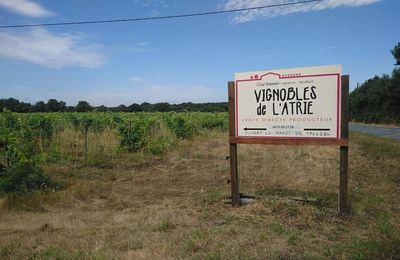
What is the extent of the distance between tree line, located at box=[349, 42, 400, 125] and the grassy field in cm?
3182

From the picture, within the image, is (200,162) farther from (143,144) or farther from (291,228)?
(291,228)

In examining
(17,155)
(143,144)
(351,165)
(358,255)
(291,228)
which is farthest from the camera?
(143,144)

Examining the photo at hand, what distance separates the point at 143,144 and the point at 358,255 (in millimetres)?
11106

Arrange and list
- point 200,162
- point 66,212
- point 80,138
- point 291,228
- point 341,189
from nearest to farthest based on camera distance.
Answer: point 291,228 → point 341,189 → point 66,212 → point 200,162 → point 80,138

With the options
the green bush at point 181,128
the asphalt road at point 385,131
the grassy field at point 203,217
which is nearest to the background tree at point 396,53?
the asphalt road at point 385,131

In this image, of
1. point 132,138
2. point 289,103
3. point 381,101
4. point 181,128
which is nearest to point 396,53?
point 381,101

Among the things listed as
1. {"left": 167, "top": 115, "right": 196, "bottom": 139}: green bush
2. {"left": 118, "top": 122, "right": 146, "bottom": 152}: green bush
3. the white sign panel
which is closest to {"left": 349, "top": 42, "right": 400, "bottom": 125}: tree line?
{"left": 167, "top": 115, "right": 196, "bottom": 139}: green bush

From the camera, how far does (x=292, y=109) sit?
5.59 meters

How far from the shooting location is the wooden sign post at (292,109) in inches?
207

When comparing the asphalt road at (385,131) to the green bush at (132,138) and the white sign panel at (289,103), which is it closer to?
the green bush at (132,138)

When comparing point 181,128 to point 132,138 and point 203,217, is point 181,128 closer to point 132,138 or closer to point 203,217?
point 132,138

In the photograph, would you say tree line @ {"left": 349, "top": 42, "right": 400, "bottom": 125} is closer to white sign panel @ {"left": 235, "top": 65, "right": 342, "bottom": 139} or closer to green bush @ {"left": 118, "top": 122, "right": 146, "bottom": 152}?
green bush @ {"left": 118, "top": 122, "right": 146, "bottom": 152}

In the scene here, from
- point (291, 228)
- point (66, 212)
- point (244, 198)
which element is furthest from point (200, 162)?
point (291, 228)

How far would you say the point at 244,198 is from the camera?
19.7 feet
